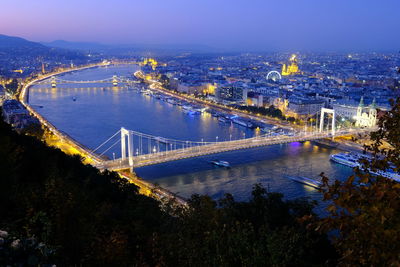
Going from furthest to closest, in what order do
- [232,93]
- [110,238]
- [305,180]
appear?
[232,93] < [305,180] < [110,238]

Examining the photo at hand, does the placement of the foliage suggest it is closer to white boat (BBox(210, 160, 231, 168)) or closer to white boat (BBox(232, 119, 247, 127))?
white boat (BBox(210, 160, 231, 168))

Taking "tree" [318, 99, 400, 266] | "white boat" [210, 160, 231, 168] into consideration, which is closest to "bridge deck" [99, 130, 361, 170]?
"white boat" [210, 160, 231, 168]

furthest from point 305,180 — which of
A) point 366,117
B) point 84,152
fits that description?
point 366,117

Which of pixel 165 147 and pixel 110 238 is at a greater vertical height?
pixel 110 238

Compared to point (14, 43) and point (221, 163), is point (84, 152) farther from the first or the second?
point (14, 43)

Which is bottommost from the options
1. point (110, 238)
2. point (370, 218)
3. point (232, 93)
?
point (232, 93)

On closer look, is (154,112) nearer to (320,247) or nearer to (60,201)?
(320,247)
